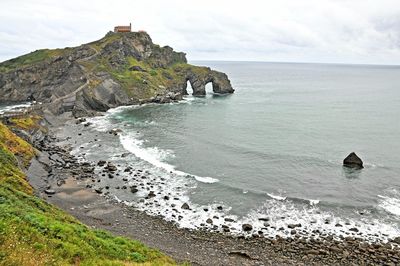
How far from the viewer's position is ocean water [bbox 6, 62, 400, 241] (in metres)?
46.4

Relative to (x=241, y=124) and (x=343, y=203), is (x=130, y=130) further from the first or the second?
(x=343, y=203)

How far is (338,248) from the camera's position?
128 feet

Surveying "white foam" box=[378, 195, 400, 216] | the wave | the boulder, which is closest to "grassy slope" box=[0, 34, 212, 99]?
the wave

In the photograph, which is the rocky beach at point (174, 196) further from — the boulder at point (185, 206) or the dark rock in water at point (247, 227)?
the boulder at point (185, 206)

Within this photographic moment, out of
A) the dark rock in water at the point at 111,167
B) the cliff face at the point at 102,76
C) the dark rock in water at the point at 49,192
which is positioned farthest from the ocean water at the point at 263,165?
the cliff face at the point at 102,76

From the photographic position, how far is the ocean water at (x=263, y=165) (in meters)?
46.4

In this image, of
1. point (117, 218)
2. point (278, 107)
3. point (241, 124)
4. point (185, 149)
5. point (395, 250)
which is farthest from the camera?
point (278, 107)

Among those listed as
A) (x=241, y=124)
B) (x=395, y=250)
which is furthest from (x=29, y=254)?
(x=241, y=124)

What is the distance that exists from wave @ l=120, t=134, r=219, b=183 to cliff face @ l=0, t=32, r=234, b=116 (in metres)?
35.8

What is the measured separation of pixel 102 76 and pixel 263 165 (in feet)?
280

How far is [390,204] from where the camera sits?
48.9m

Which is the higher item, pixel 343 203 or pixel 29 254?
pixel 29 254

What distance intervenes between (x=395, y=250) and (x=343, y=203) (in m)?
11.5

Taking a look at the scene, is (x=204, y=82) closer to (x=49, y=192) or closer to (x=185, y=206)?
(x=49, y=192)
